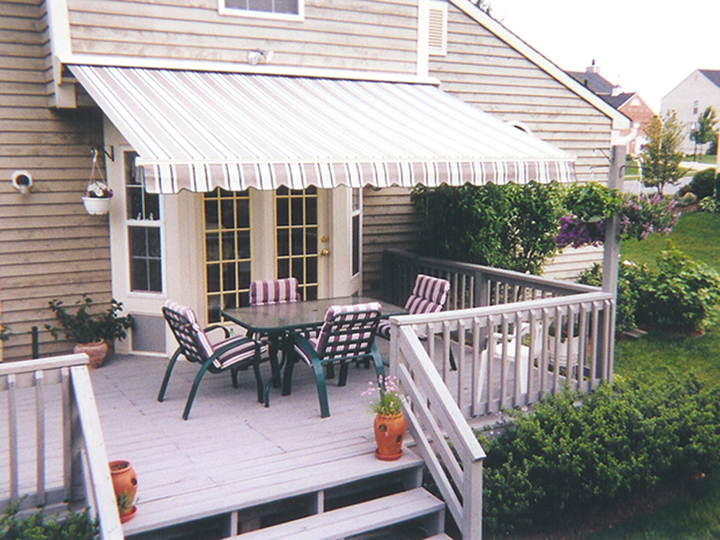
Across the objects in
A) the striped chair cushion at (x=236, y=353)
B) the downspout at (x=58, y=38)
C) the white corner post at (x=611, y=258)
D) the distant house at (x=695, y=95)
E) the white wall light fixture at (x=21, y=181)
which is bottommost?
the striped chair cushion at (x=236, y=353)

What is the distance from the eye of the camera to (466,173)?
7.43 metres

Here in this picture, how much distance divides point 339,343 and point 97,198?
3659 mm

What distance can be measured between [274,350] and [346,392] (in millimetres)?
882

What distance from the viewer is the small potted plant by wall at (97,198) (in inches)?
328

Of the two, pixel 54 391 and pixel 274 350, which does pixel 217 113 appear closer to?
pixel 274 350

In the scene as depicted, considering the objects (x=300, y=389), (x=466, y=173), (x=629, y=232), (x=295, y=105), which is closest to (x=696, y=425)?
(x=629, y=232)

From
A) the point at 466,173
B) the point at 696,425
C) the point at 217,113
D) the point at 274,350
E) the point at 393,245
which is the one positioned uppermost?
the point at 217,113

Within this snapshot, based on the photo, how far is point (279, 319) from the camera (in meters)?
7.30

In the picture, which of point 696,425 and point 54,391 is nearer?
point 696,425

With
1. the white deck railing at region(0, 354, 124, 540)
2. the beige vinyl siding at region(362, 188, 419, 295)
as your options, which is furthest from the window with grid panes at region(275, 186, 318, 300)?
the white deck railing at region(0, 354, 124, 540)

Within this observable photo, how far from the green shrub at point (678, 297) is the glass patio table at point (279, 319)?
4977mm

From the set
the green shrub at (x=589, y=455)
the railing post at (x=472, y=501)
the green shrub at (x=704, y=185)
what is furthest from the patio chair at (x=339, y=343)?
the green shrub at (x=704, y=185)

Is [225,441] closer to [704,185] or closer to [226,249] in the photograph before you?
[226,249]

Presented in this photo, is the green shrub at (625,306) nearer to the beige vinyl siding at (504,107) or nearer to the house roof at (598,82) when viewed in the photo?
the beige vinyl siding at (504,107)
